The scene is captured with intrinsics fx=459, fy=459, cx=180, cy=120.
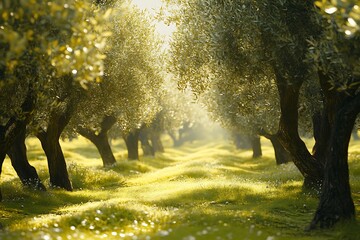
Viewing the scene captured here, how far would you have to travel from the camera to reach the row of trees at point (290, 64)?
54.1ft

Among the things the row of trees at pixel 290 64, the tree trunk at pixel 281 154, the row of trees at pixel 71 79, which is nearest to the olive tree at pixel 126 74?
the row of trees at pixel 71 79

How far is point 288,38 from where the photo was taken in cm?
1902

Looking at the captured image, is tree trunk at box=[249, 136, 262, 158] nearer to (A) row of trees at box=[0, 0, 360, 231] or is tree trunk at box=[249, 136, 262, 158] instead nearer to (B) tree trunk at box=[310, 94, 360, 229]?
(A) row of trees at box=[0, 0, 360, 231]

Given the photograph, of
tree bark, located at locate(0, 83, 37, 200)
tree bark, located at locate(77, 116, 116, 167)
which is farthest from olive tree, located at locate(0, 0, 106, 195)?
tree bark, located at locate(77, 116, 116, 167)

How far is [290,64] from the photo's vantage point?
21.2 m

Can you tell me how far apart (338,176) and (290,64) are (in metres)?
6.10

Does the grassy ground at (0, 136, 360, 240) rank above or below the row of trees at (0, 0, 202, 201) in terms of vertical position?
below

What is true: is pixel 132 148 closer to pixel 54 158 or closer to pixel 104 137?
pixel 104 137

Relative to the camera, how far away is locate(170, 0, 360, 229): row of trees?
16500mm

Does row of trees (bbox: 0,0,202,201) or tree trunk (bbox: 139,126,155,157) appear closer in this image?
row of trees (bbox: 0,0,202,201)

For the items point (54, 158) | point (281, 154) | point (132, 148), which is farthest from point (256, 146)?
point (54, 158)

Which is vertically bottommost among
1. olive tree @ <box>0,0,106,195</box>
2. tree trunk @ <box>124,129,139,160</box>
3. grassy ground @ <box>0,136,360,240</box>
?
grassy ground @ <box>0,136,360,240</box>

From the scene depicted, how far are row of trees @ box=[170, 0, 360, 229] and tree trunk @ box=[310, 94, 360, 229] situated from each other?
1.4 inches

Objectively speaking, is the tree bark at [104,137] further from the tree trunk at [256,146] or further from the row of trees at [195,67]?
the tree trunk at [256,146]
